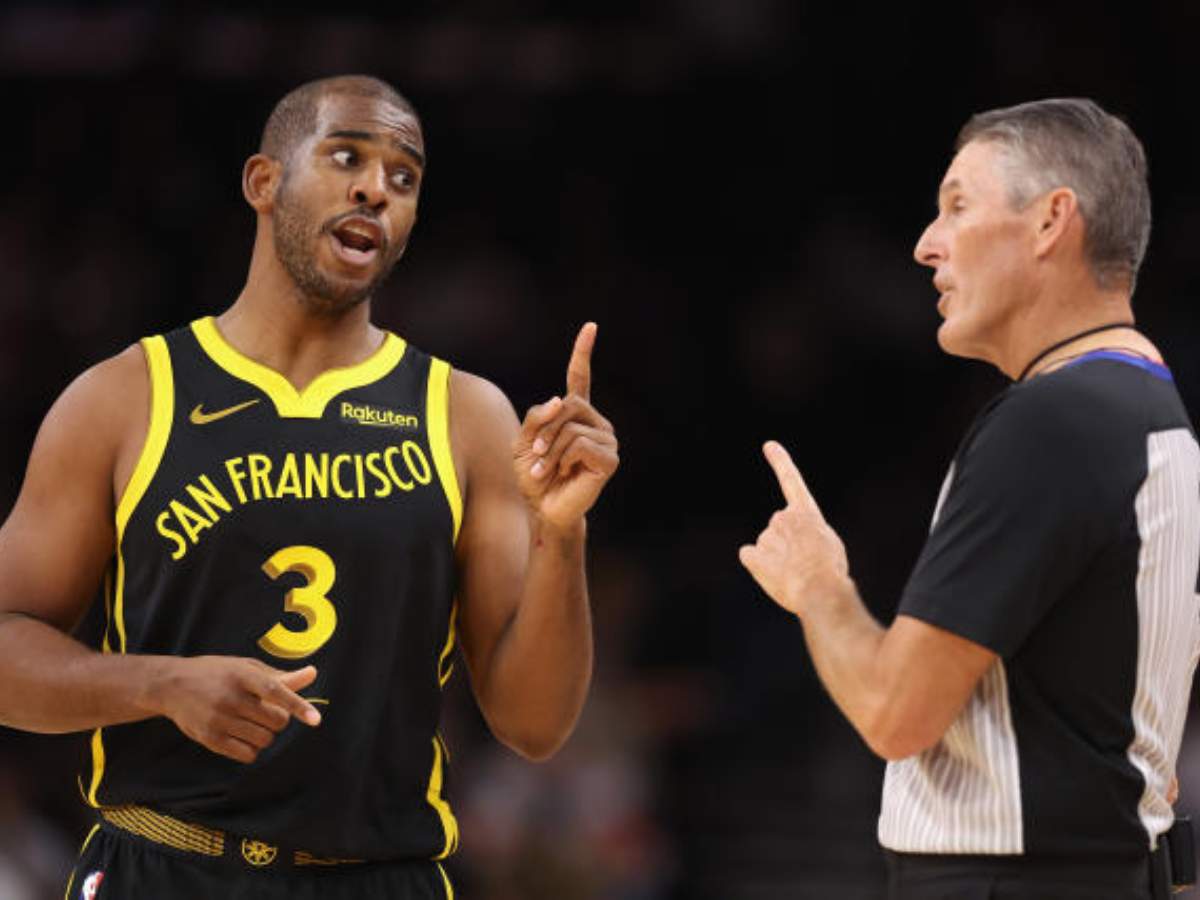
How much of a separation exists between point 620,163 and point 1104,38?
9.91 feet

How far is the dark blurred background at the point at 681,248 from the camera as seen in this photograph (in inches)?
393

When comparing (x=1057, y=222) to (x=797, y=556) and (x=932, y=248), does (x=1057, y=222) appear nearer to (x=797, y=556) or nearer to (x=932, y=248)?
(x=932, y=248)

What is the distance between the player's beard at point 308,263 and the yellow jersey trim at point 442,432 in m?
0.24

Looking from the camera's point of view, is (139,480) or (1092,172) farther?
(139,480)

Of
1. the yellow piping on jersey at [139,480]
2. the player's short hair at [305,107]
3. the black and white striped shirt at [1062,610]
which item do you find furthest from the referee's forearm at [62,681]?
the black and white striped shirt at [1062,610]

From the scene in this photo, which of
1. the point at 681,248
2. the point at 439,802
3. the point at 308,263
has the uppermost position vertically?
the point at 681,248

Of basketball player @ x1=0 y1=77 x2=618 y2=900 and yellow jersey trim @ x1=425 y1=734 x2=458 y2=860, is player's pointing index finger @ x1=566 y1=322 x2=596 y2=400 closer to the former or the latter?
basketball player @ x1=0 y1=77 x2=618 y2=900

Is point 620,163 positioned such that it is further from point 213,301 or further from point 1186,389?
point 1186,389

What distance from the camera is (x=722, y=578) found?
10.2 m

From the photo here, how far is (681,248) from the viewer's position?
38.5ft

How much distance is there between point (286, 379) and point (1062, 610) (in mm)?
1765

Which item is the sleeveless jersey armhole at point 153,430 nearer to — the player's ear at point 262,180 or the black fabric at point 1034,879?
the player's ear at point 262,180

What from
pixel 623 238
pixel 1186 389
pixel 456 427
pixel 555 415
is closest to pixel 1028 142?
pixel 555 415

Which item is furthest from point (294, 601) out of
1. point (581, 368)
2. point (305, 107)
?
point (305, 107)
